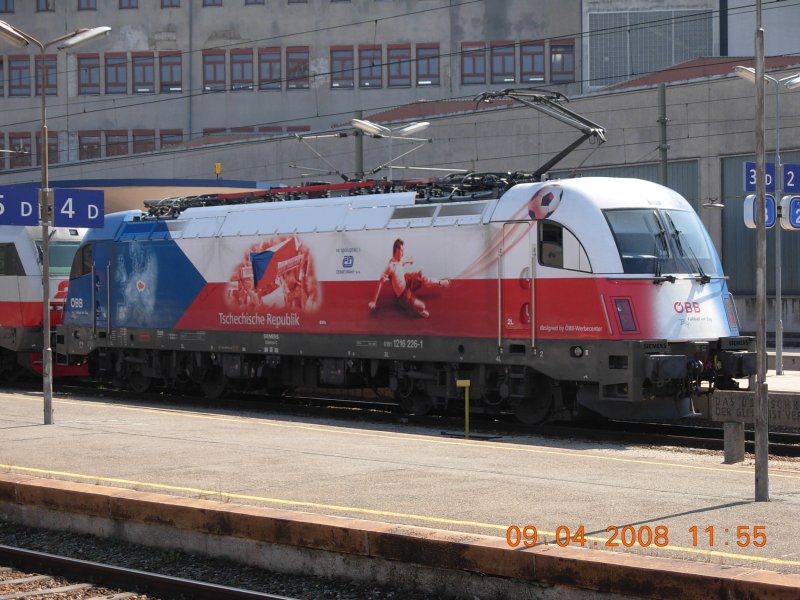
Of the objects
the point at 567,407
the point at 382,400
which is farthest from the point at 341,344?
the point at 567,407

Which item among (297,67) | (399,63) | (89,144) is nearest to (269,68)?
(297,67)

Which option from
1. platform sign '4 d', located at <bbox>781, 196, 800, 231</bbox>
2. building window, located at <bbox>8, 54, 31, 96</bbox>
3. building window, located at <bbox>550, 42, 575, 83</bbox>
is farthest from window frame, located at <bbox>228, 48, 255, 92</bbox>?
platform sign '4 d', located at <bbox>781, 196, 800, 231</bbox>

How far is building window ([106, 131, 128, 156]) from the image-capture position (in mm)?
69750

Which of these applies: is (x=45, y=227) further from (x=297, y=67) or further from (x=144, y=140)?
(x=144, y=140)

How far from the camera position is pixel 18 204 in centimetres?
2584

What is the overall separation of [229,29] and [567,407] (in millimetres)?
53264

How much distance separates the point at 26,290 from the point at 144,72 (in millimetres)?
43875

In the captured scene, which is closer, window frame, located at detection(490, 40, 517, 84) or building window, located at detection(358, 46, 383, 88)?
window frame, located at detection(490, 40, 517, 84)

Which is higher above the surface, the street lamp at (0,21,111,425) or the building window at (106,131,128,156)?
the building window at (106,131,128,156)

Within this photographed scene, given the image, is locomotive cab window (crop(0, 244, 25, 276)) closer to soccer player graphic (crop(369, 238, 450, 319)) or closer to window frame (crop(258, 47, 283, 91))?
soccer player graphic (crop(369, 238, 450, 319))

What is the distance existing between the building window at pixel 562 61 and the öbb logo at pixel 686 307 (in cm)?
4957

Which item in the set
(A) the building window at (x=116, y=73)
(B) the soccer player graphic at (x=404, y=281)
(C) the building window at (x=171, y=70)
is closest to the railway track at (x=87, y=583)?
(B) the soccer player graphic at (x=404, y=281)

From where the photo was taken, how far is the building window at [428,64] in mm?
66688
